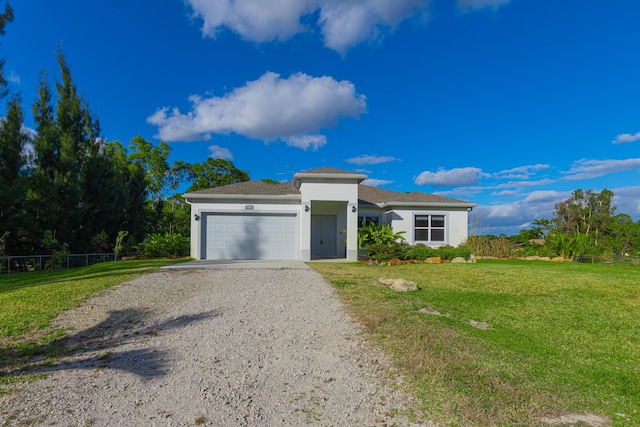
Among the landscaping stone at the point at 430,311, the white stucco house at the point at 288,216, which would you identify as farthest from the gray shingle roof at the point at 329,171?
the landscaping stone at the point at 430,311

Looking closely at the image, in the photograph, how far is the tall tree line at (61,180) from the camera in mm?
14500

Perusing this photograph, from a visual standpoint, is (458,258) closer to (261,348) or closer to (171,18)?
(261,348)

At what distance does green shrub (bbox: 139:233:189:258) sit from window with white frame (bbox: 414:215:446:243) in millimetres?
12256

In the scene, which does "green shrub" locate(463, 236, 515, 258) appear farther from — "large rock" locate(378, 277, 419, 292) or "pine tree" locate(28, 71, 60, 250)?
"pine tree" locate(28, 71, 60, 250)

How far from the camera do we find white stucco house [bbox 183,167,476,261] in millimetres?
16031

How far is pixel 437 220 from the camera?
1869 centimetres

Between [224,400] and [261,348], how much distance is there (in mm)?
1339

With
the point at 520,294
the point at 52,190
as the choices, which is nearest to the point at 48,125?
the point at 52,190

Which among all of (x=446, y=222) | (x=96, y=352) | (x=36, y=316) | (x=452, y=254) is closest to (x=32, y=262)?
(x=36, y=316)

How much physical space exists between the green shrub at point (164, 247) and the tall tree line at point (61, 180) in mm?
1528

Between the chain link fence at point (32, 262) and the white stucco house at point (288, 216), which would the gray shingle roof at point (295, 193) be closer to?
the white stucco house at point (288, 216)

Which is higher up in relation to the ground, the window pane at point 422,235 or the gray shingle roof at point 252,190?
the gray shingle roof at point 252,190

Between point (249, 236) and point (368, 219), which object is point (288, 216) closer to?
point (249, 236)

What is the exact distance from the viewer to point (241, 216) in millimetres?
16625
